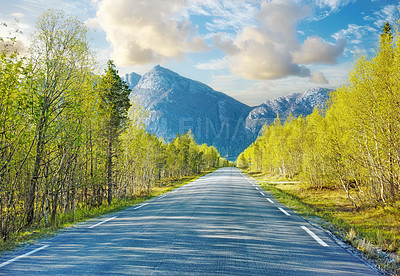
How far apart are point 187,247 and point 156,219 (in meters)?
3.49

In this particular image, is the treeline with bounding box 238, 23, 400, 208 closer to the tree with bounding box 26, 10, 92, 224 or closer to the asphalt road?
the asphalt road

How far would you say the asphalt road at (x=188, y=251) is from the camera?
4262mm

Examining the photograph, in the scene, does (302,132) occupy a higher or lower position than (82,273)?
higher

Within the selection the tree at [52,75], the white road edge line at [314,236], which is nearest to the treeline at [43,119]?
the tree at [52,75]

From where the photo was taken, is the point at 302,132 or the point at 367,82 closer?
the point at 367,82

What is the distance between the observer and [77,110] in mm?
9891

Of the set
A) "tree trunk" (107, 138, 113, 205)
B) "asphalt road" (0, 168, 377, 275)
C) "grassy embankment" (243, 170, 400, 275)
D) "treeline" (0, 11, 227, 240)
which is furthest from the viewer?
"tree trunk" (107, 138, 113, 205)

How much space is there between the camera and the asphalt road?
4.26 m

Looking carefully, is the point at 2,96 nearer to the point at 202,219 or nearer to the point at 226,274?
the point at 202,219

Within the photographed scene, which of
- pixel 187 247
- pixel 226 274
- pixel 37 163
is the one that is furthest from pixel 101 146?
pixel 226 274

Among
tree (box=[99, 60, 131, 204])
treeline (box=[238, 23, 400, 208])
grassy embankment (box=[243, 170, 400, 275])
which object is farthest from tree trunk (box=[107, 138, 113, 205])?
treeline (box=[238, 23, 400, 208])

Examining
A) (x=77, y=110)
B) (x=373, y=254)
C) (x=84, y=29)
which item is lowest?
(x=373, y=254)

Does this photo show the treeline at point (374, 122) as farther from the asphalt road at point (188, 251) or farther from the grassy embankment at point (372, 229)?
the asphalt road at point (188, 251)

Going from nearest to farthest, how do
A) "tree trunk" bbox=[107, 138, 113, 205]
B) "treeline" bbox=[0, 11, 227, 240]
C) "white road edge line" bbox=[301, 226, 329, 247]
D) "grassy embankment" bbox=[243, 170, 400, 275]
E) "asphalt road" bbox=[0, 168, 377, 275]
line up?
"asphalt road" bbox=[0, 168, 377, 275], "grassy embankment" bbox=[243, 170, 400, 275], "white road edge line" bbox=[301, 226, 329, 247], "treeline" bbox=[0, 11, 227, 240], "tree trunk" bbox=[107, 138, 113, 205]
